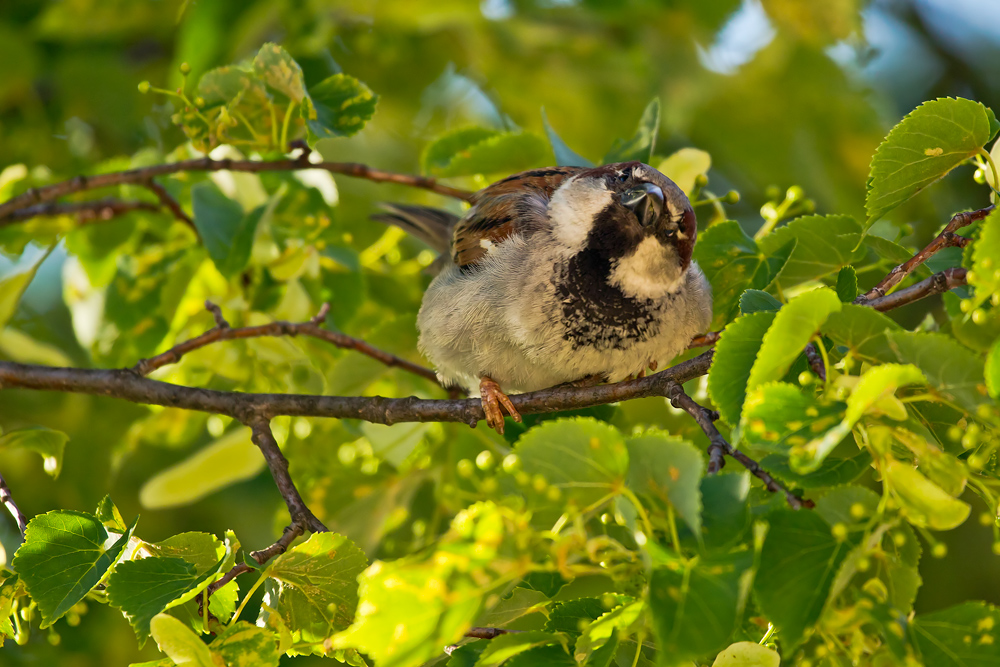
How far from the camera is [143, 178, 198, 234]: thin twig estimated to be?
2490 millimetres

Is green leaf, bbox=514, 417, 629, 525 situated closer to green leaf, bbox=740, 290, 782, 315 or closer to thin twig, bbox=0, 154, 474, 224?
green leaf, bbox=740, 290, 782, 315

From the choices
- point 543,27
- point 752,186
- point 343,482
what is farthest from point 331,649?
point 752,186

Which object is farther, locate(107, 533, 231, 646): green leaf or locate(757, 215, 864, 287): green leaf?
locate(757, 215, 864, 287): green leaf

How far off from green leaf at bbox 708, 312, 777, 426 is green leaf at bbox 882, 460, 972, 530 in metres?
0.26

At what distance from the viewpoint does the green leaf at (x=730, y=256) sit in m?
1.91

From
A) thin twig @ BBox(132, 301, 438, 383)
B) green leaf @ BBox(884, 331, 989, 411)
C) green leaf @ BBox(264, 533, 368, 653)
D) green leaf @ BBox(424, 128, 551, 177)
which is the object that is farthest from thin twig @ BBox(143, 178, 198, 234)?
green leaf @ BBox(884, 331, 989, 411)

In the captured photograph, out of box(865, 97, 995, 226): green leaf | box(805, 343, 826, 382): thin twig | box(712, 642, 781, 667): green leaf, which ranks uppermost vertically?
box(865, 97, 995, 226): green leaf

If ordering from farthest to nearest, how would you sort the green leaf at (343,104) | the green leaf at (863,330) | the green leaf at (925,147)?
1. the green leaf at (343,104)
2. the green leaf at (925,147)
3. the green leaf at (863,330)

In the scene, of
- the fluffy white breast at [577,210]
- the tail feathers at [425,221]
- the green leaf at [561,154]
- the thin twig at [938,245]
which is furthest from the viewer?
the tail feathers at [425,221]

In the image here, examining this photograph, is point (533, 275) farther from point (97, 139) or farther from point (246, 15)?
point (97, 139)

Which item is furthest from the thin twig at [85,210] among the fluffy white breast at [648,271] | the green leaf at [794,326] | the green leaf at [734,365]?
the green leaf at [794,326]

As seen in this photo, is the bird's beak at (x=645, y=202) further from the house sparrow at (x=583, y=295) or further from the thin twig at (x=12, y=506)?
the thin twig at (x=12, y=506)

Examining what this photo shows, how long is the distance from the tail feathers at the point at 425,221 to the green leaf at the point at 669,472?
176 cm

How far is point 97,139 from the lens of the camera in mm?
3852
